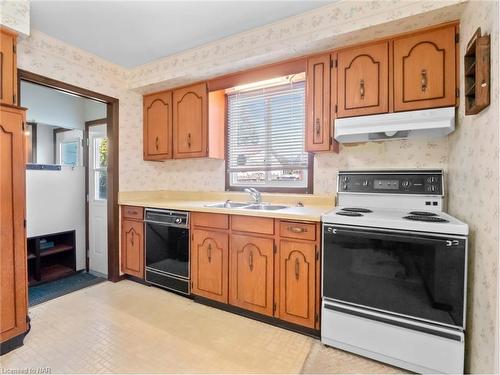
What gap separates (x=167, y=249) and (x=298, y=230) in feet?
4.68

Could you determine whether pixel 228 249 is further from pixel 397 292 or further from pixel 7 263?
pixel 7 263

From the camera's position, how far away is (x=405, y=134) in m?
1.94

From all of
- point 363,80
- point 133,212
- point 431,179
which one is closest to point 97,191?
point 133,212

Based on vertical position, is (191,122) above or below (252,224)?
above

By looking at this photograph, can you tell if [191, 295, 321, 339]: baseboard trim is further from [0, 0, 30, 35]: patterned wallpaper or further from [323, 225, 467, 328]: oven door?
[0, 0, 30, 35]: patterned wallpaper

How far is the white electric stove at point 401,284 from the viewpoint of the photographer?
1.45m

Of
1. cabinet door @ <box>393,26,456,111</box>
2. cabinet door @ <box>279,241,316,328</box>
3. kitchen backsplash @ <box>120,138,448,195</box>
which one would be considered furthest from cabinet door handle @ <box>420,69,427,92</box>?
cabinet door @ <box>279,241,316,328</box>

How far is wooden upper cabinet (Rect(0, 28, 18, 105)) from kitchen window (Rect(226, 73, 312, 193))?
1.83 m

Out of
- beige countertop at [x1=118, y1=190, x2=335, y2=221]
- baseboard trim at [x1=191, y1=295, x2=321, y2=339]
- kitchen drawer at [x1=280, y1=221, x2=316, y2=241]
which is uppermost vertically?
beige countertop at [x1=118, y1=190, x2=335, y2=221]

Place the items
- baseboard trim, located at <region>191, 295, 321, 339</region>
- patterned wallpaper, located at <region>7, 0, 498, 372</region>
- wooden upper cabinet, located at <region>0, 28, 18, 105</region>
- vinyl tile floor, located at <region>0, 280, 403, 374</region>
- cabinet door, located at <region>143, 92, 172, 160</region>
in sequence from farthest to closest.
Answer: cabinet door, located at <region>143, 92, 172, 160</region>, baseboard trim, located at <region>191, 295, 321, 339</region>, wooden upper cabinet, located at <region>0, 28, 18, 105</region>, vinyl tile floor, located at <region>0, 280, 403, 374</region>, patterned wallpaper, located at <region>7, 0, 498, 372</region>

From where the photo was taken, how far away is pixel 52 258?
11.5 feet

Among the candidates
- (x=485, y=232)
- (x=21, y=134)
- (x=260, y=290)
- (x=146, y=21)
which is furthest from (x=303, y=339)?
(x=146, y=21)

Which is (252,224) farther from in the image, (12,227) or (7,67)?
(7,67)

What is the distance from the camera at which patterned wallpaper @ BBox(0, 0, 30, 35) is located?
69.1 inches
